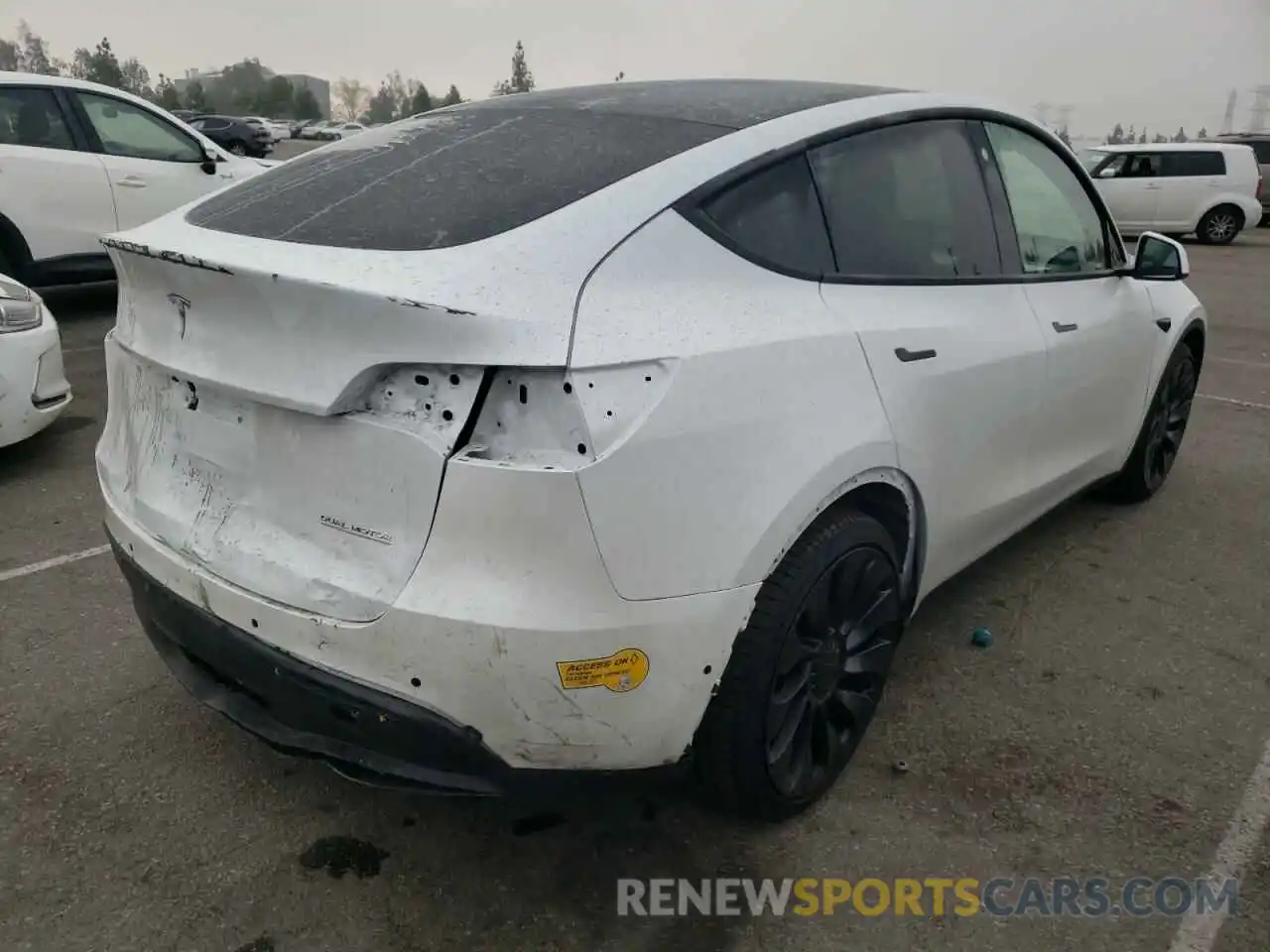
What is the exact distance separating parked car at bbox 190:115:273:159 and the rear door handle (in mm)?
36131

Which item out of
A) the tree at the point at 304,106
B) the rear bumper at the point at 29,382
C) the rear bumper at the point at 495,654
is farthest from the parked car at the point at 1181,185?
the tree at the point at 304,106

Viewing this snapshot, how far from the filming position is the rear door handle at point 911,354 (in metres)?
2.44

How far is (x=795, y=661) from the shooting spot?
2.24 meters

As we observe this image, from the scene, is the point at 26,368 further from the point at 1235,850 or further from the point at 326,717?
the point at 1235,850

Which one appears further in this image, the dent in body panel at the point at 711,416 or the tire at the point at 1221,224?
the tire at the point at 1221,224

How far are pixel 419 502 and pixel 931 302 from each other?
59.4 inches

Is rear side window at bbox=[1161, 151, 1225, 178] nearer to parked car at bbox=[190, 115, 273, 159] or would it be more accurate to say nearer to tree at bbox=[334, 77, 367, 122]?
parked car at bbox=[190, 115, 273, 159]

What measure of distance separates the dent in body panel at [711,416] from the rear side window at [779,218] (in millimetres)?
64

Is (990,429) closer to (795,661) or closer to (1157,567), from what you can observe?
(795,661)

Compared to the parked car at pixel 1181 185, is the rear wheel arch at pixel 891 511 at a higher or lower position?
higher

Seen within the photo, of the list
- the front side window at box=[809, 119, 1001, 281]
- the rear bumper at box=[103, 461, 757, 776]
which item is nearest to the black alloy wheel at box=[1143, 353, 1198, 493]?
the front side window at box=[809, 119, 1001, 281]

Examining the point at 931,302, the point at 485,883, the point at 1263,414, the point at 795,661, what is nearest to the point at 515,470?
the point at 795,661

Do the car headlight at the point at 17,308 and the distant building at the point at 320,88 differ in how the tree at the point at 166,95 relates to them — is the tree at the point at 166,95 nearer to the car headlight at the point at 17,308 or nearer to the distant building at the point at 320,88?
the distant building at the point at 320,88

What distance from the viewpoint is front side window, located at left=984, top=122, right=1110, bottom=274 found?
10.5 ft
